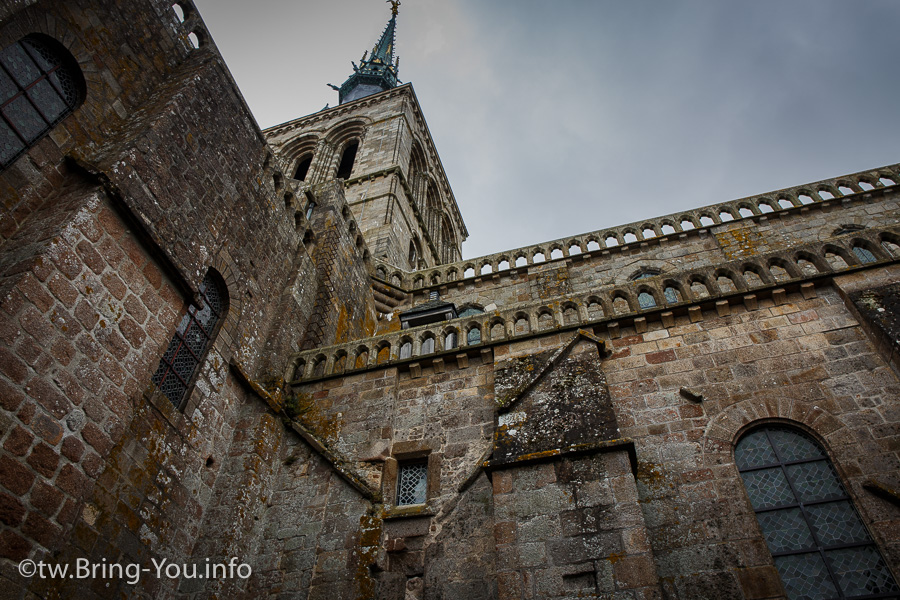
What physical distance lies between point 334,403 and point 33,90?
520cm

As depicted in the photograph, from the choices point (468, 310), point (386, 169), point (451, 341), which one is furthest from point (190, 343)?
point (386, 169)

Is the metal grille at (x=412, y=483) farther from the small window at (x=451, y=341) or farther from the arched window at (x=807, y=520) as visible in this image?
the arched window at (x=807, y=520)

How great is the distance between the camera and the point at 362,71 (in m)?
40.0

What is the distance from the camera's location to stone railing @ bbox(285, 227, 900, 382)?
25.4ft

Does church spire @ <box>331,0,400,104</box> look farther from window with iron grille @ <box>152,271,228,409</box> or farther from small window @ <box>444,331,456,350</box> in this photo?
window with iron grille @ <box>152,271,228,409</box>

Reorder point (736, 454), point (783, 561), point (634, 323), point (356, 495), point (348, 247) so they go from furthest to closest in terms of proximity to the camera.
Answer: point (348, 247) < point (634, 323) < point (356, 495) < point (736, 454) < point (783, 561)

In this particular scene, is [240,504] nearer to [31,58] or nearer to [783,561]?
[31,58]

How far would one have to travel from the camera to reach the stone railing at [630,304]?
25.4 ft

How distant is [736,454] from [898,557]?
163 cm

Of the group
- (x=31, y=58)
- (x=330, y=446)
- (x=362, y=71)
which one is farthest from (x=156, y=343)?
(x=362, y=71)

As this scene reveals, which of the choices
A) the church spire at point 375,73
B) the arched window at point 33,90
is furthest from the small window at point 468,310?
the church spire at point 375,73

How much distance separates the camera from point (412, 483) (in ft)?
25.0

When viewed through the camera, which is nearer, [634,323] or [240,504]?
[240,504]

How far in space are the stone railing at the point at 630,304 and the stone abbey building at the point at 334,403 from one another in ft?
0.14
